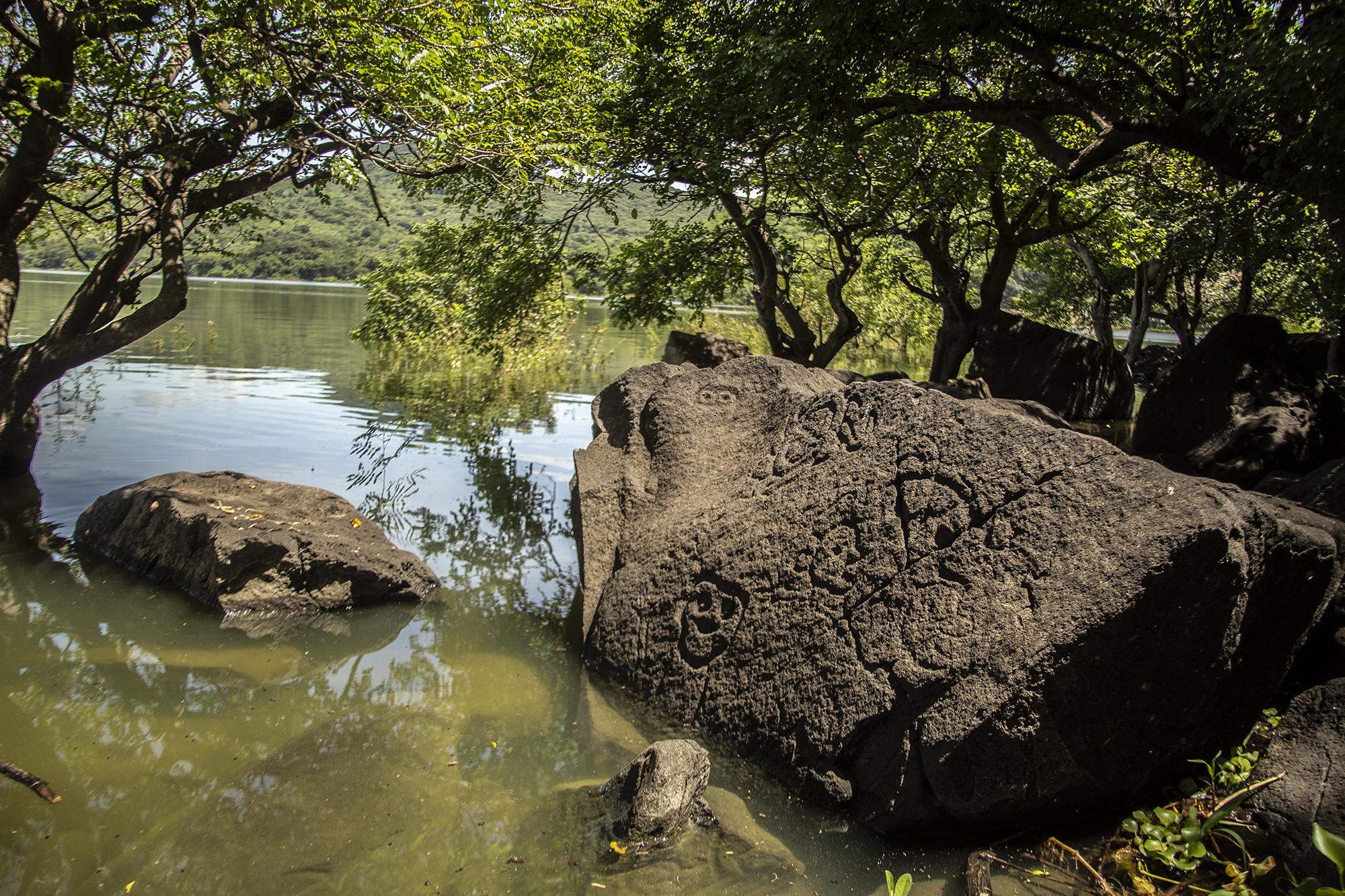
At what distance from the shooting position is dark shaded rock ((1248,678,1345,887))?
3666mm

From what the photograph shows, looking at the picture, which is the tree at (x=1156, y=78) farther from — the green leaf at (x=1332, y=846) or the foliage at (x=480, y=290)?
the green leaf at (x=1332, y=846)

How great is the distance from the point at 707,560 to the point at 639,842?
1838mm

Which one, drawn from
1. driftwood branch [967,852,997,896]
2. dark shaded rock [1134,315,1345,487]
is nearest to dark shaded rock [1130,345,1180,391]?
dark shaded rock [1134,315,1345,487]

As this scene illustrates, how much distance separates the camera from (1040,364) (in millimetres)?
15531

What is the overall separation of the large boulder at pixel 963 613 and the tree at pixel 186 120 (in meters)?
4.89

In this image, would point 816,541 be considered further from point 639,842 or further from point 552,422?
point 552,422

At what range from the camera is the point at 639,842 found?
392 centimetres

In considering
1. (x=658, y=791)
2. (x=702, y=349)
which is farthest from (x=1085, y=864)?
(x=702, y=349)

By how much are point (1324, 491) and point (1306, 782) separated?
279 centimetres

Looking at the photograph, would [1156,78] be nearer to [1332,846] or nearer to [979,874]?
[979,874]

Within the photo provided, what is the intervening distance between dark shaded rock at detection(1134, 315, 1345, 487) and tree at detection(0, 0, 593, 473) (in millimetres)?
7865

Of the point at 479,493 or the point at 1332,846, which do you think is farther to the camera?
the point at 479,493

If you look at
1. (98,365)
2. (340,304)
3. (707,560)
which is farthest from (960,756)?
(340,304)

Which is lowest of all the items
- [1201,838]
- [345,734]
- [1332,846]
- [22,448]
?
[345,734]
